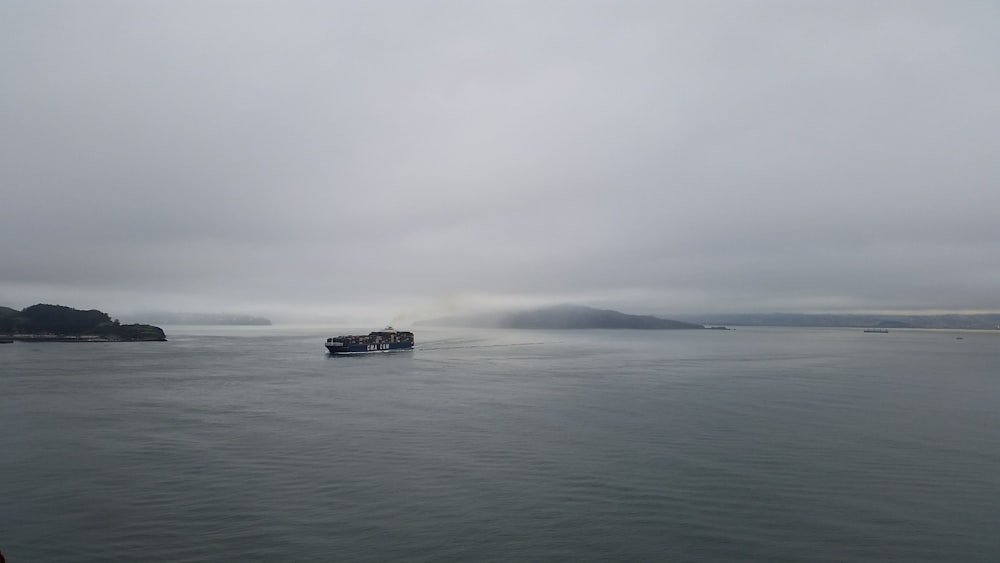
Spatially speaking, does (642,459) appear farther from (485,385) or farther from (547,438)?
(485,385)

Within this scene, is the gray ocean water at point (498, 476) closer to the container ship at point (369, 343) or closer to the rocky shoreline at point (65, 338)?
the container ship at point (369, 343)

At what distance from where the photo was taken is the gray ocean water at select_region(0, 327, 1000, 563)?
1892 centimetres

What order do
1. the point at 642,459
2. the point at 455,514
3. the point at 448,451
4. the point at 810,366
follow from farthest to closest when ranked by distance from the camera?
the point at 810,366, the point at 448,451, the point at 642,459, the point at 455,514

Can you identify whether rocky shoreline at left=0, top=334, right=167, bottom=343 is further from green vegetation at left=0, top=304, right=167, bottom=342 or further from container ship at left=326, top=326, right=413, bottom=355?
Answer: container ship at left=326, top=326, right=413, bottom=355

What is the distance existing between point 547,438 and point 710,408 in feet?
64.3

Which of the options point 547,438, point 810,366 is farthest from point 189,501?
point 810,366

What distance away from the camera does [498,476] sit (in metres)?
26.9

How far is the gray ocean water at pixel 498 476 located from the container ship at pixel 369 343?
64696 mm

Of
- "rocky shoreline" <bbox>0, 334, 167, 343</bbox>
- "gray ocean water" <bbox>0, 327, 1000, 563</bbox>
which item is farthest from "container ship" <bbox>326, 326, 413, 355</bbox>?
"rocky shoreline" <bbox>0, 334, 167, 343</bbox>

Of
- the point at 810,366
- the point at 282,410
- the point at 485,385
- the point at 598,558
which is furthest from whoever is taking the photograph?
the point at 810,366

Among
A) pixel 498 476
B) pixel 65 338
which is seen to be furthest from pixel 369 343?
pixel 65 338

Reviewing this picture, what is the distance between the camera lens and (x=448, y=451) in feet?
105

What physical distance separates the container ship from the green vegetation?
92594 millimetres

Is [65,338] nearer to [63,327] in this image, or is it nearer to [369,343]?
[63,327]
